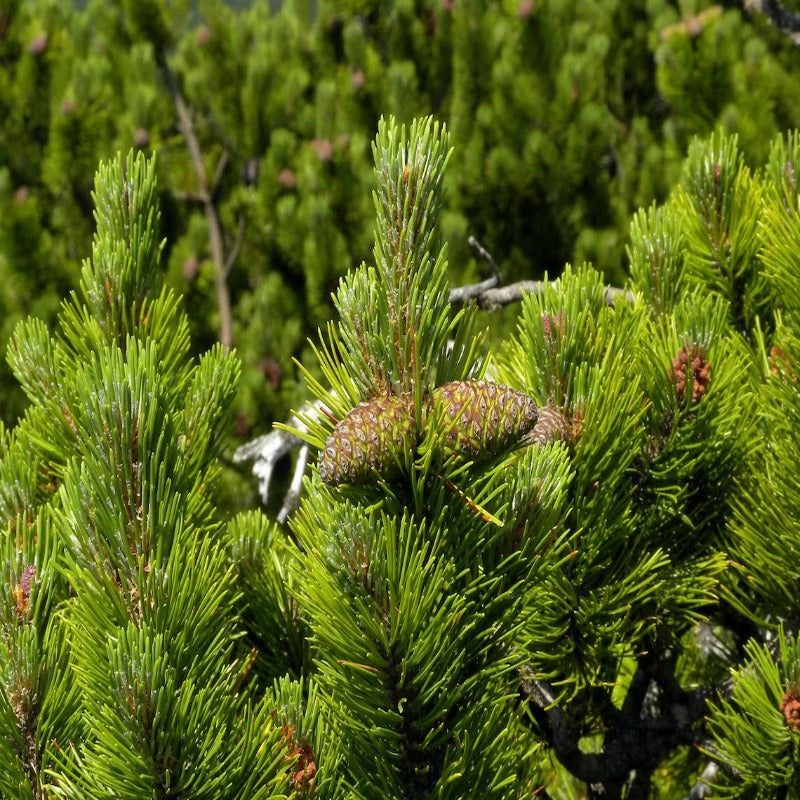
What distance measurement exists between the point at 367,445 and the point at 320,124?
4664 mm

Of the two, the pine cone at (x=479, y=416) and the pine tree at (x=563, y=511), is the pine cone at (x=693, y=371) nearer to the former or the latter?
the pine tree at (x=563, y=511)

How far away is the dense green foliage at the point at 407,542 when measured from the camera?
0.90 metres

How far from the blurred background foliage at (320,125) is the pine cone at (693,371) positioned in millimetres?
3232

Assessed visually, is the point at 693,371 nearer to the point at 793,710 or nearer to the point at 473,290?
the point at 793,710

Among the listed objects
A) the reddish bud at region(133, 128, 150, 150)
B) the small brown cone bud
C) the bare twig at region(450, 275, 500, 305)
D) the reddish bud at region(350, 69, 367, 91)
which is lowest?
the reddish bud at region(133, 128, 150, 150)

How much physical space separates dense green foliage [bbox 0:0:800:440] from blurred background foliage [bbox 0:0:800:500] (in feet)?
0.04

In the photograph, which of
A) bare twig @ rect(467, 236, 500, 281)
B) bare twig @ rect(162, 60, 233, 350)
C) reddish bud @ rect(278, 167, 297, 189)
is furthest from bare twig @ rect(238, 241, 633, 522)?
reddish bud @ rect(278, 167, 297, 189)

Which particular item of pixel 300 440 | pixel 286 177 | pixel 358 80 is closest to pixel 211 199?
pixel 286 177

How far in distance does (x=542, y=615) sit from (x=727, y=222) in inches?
24.5

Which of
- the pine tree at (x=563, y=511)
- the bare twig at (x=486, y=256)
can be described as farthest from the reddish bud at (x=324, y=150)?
the pine tree at (x=563, y=511)

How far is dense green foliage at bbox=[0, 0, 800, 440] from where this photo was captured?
502cm

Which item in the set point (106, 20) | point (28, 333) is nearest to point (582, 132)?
point (106, 20)

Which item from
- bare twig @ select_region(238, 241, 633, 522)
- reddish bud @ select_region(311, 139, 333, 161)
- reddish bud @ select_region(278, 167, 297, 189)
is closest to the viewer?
bare twig @ select_region(238, 241, 633, 522)

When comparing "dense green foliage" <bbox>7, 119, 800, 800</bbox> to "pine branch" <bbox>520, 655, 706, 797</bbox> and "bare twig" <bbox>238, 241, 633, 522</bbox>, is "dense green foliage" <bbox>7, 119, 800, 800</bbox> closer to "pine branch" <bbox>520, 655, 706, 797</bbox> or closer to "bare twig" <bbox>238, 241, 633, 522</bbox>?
"pine branch" <bbox>520, 655, 706, 797</bbox>
